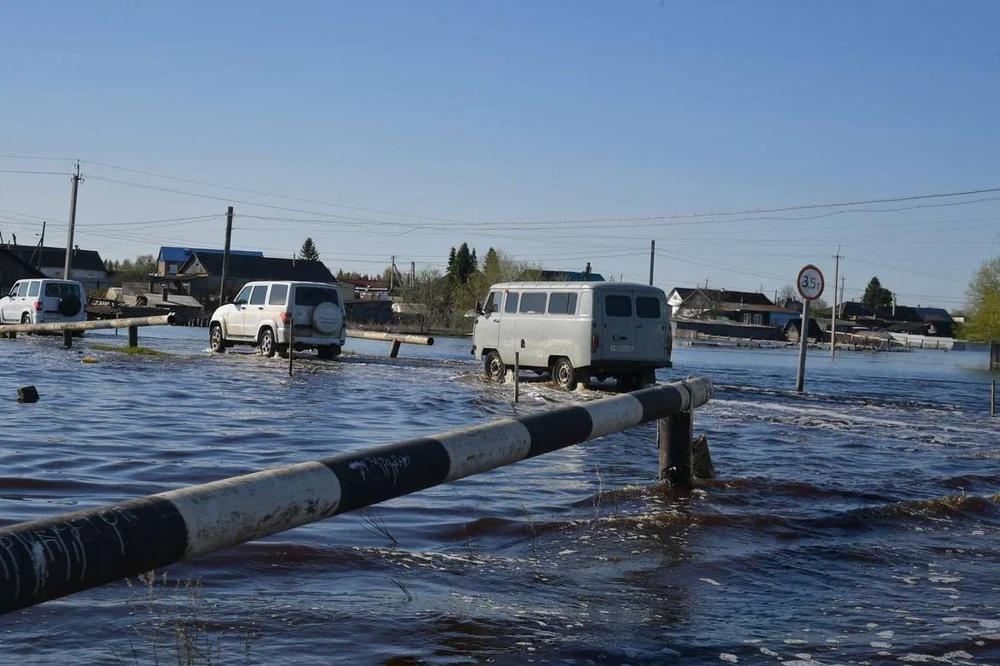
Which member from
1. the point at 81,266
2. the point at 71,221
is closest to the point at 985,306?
the point at 71,221

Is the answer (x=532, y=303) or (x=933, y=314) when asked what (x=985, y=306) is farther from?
(x=933, y=314)

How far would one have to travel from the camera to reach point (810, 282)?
2150 cm

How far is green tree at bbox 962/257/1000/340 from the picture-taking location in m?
82.4

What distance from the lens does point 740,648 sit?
195 inches

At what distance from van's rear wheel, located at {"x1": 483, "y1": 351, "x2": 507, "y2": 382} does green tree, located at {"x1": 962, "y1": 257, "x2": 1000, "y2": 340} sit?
63.8 m

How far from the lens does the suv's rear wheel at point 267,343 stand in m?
29.6

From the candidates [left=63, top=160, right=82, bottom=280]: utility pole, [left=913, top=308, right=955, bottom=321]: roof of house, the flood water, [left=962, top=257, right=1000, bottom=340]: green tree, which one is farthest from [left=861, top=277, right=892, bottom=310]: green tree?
the flood water

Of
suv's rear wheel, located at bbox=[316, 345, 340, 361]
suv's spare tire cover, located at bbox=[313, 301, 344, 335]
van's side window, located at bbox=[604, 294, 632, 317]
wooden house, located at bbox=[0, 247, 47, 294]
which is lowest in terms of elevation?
suv's rear wheel, located at bbox=[316, 345, 340, 361]

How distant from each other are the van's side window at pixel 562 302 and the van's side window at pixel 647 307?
125 cm

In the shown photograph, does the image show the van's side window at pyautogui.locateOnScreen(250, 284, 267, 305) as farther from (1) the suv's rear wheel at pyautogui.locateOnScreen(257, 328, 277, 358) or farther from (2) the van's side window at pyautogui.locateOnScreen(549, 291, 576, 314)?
(2) the van's side window at pyautogui.locateOnScreen(549, 291, 576, 314)

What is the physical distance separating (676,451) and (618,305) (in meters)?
14.0

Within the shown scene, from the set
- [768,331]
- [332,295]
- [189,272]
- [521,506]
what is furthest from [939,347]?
[521,506]

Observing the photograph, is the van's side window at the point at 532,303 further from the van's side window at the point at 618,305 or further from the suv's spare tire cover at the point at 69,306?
the suv's spare tire cover at the point at 69,306

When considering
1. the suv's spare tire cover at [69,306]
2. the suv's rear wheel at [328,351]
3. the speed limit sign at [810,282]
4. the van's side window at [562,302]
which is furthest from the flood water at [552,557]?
the suv's spare tire cover at [69,306]
